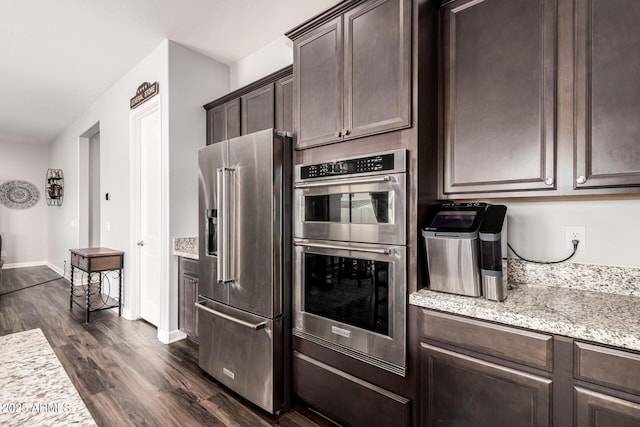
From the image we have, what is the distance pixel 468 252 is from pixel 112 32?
3634 millimetres

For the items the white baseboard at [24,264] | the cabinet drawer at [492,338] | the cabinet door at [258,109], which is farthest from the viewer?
the white baseboard at [24,264]

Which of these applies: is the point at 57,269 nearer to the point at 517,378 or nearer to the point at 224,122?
the point at 224,122

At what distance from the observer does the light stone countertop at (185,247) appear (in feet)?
10.0

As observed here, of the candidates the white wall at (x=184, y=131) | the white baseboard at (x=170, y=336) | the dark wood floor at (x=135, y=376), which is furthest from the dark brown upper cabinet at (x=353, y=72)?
the white baseboard at (x=170, y=336)

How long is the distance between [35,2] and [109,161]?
2.10m

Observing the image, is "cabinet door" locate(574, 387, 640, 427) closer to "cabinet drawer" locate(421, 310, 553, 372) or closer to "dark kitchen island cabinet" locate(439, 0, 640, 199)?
"cabinet drawer" locate(421, 310, 553, 372)

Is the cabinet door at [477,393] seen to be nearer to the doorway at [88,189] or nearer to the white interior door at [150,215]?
the white interior door at [150,215]

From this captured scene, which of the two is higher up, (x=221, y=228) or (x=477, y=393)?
(x=221, y=228)

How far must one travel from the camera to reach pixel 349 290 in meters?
1.86

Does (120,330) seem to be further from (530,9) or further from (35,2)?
(530,9)

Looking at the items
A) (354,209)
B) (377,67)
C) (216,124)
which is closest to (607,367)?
(354,209)

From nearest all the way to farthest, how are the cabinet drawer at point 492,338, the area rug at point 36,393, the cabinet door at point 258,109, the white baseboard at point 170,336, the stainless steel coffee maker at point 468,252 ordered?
the area rug at point 36,393 → the cabinet drawer at point 492,338 → the stainless steel coffee maker at point 468,252 → the cabinet door at point 258,109 → the white baseboard at point 170,336

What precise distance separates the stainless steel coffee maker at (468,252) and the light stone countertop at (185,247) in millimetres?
2230

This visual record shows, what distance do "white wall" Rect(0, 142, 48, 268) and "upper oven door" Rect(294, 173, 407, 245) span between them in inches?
309
